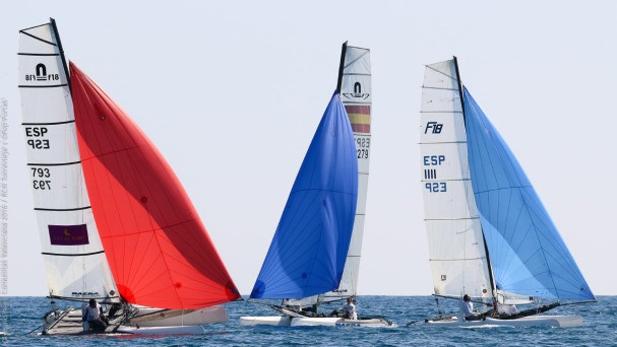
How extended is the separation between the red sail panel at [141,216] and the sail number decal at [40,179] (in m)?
0.97

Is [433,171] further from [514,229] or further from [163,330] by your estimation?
[163,330]

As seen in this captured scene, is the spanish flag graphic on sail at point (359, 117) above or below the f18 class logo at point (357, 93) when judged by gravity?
below

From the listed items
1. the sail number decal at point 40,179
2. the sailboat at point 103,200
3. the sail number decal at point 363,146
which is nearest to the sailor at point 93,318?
the sailboat at point 103,200

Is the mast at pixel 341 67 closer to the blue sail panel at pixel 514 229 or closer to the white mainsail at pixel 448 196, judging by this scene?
the white mainsail at pixel 448 196

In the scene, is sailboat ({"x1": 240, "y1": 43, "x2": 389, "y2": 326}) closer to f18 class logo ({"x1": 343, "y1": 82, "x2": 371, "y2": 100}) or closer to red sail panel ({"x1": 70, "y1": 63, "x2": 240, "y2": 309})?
f18 class logo ({"x1": 343, "y1": 82, "x2": 371, "y2": 100})

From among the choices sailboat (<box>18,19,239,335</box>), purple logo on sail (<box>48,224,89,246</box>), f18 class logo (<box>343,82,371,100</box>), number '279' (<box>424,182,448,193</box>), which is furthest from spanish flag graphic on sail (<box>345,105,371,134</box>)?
purple logo on sail (<box>48,224,89,246</box>)

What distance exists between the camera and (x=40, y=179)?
1448 inches

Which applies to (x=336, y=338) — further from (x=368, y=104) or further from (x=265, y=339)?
(x=368, y=104)

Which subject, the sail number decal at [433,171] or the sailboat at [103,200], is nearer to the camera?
the sailboat at [103,200]

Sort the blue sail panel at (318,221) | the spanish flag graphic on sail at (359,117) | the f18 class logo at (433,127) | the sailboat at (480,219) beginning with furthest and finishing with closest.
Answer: the spanish flag graphic on sail at (359,117) < the f18 class logo at (433,127) < the sailboat at (480,219) < the blue sail panel at (318,221)

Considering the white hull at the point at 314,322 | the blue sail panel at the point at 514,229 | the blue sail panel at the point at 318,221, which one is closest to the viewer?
the white hull at the point at 314,322

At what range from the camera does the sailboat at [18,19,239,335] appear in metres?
36.8

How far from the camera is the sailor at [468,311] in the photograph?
44188 mm

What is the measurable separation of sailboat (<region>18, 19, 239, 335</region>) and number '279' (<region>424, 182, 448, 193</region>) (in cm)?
1010
